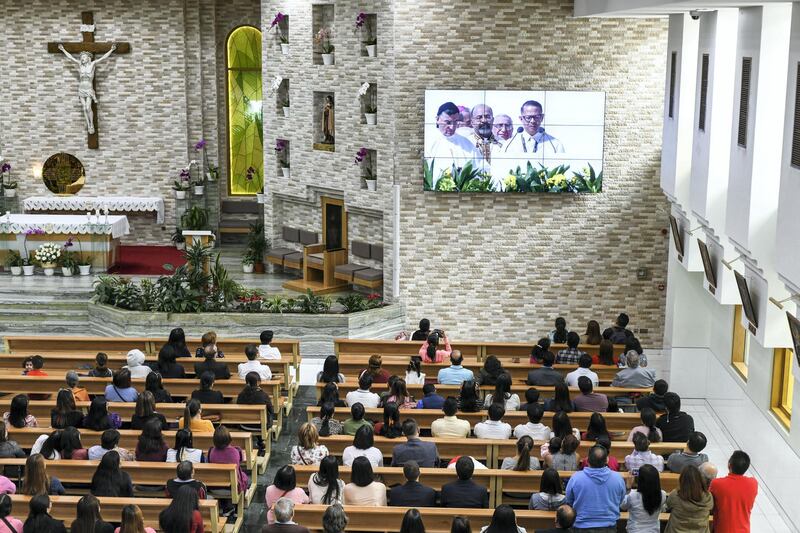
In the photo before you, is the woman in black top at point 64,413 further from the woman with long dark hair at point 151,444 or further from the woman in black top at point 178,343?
the woman in black top at point 178,343

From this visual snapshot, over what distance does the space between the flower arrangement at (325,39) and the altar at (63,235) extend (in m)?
4.94

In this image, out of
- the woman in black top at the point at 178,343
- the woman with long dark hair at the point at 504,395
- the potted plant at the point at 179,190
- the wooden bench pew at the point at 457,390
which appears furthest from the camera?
the potted plant at the point at 179,190

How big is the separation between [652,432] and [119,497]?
4863 mm

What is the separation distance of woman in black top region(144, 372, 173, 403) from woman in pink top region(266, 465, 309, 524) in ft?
9.57

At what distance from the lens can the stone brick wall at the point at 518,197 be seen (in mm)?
16469

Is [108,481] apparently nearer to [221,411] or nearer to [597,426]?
[221,411]

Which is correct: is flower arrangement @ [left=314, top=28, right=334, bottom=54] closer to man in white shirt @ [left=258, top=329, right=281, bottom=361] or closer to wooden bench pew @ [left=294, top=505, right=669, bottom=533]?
man in white shirt @ [left=258, top=329, right=281, bottom=361]

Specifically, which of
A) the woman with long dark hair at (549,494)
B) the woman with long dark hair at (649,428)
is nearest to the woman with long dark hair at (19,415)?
the woman with long dark hair at (549,494)

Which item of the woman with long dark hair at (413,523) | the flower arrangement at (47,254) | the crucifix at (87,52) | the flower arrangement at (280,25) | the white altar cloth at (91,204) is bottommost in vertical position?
the woman with long dark hair at (413,523)

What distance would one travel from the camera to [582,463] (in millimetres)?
9547

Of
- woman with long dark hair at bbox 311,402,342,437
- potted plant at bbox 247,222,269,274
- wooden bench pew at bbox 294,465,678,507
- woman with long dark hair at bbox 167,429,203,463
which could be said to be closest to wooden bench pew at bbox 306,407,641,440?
woman with long dark hair at bbox 311,402,342,437

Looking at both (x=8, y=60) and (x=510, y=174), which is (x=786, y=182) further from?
(x=8, y=60)

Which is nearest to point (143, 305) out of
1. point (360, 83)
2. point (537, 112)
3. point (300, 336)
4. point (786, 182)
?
point (300, 336)

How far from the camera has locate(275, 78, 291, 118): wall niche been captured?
19484mm
